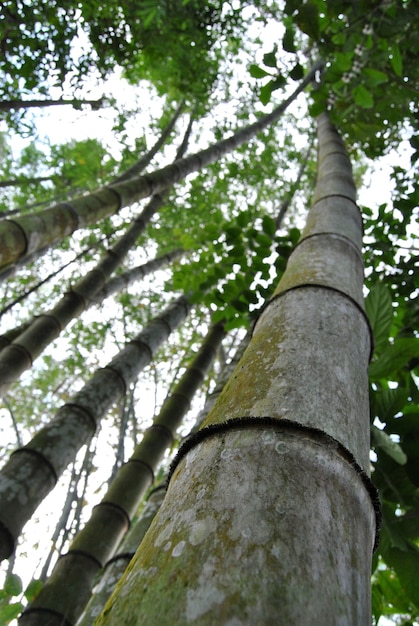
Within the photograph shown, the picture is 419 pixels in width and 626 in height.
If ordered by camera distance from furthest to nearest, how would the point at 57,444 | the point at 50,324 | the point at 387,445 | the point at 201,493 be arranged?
the point at 50,324
the point at 57,444
the point at 387,445
the point at 201,493

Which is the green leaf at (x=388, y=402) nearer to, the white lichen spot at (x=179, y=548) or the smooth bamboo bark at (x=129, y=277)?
the white lichen spot at (x=179, y=548)

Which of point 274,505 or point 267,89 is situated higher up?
point 267,89

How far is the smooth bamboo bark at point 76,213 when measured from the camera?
2520 millimetres

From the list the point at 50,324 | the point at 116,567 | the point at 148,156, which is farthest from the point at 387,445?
the point at 148,156

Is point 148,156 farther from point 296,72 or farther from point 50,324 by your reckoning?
point 296,72

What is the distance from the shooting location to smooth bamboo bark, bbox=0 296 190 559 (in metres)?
2.32

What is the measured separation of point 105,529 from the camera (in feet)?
8.66

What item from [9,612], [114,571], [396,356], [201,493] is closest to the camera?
[201,493]

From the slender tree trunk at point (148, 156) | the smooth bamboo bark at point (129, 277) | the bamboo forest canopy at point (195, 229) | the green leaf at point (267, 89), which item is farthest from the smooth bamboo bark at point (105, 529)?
the slender tree trunk at point (148, 156)

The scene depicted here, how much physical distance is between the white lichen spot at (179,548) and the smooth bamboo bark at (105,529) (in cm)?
210

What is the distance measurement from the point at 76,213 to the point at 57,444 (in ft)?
5.00

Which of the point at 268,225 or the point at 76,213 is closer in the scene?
the point at 268,225

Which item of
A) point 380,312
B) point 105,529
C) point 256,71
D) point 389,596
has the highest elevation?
point 256,71

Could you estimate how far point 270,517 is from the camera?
1.68ft
